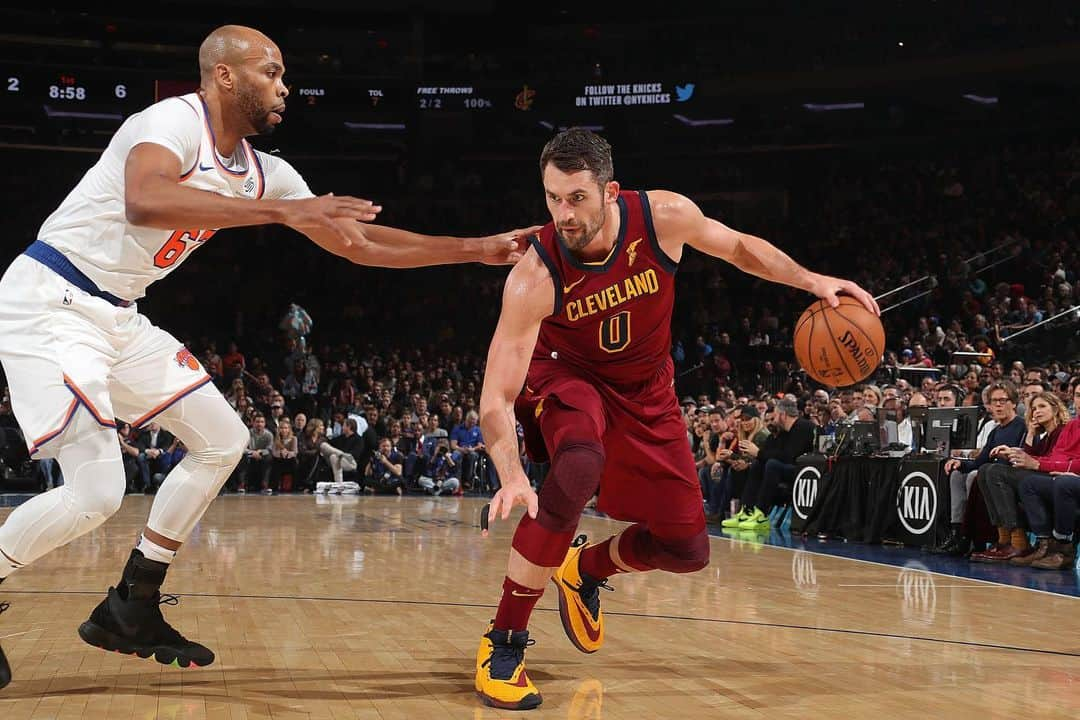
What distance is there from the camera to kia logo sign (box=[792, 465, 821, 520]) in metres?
10.5

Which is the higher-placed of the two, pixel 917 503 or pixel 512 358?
pixel 512 358

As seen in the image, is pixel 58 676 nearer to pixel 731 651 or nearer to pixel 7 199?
pixel 731 651

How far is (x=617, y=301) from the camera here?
4.07m

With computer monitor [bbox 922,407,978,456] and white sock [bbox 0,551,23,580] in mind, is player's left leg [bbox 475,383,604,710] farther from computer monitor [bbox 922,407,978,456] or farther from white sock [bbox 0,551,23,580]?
computer monitor [bbox 922,407,978,456]

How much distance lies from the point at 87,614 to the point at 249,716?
230 cm

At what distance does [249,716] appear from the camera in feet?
11.2

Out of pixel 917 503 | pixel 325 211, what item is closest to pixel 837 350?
pixel 325 211

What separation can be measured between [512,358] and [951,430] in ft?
22.4

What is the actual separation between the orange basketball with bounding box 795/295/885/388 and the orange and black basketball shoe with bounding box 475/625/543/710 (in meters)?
1.64

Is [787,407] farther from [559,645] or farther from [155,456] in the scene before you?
[155,456]

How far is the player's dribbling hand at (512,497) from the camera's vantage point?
320 cm

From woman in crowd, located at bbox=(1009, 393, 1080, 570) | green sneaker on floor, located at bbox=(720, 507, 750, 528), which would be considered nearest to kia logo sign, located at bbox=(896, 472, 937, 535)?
woman in crowd, located at bbox=(1009, 393, 1080, 570)

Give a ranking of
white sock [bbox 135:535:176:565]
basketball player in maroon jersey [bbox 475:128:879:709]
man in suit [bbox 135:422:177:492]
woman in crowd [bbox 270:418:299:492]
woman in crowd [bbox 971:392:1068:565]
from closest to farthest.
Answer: basketball player in maroon jersey [bbox 475:128:879:709] < white sock [bbox 135:535:176:565] < woman in crowd [bbox 971:392:1068:565] < man in suit [bbox 135:422:177:492] < woman in crowd [bbox 270:418:299:492]

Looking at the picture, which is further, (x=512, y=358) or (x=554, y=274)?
(x=554, y=274)
